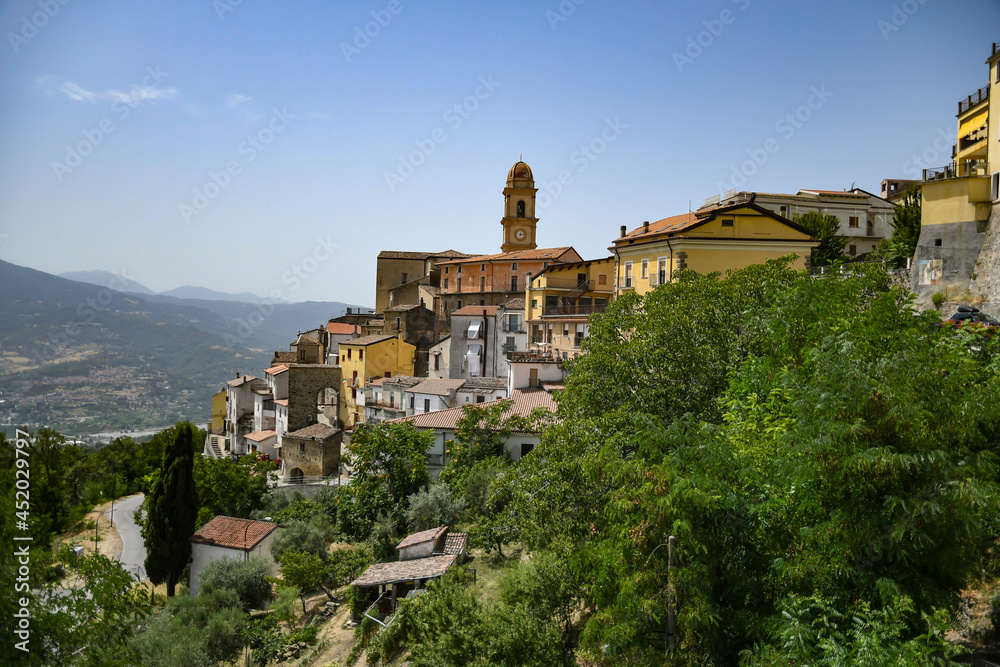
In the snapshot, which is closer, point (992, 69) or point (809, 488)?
point (809, 488)

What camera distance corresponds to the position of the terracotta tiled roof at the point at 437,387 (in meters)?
37.1

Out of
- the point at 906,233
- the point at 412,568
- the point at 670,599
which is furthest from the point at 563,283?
the point at 670,599

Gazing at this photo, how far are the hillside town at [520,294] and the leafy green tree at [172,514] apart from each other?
9838 millimetres

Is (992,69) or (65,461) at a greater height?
(992,69)

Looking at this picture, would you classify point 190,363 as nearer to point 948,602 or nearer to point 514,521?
point 514,521

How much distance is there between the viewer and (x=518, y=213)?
66.9 meters

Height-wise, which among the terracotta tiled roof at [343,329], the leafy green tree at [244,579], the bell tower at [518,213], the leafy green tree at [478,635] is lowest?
the leafy green tree at [244,579]

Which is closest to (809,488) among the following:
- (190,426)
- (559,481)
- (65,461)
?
(559,481)

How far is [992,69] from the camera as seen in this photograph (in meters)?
27.0

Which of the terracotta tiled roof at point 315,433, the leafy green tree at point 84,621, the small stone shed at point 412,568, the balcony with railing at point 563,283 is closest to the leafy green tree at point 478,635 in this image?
the small stone shed at point 412,568

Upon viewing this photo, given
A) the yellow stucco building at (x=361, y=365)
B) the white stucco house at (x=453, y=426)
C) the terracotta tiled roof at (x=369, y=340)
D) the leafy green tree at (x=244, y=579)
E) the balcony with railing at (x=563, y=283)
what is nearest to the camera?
the leafy green tree at (x=244, y=579)

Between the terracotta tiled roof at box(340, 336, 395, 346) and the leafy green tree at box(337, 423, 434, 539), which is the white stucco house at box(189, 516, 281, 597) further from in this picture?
the terracotta tiled roof at box(340, 336, 395, 346)

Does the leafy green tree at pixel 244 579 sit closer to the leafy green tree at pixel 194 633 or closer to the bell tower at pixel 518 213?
the leafy green tree at pixel 194 633

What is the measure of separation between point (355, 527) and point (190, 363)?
122 meters
